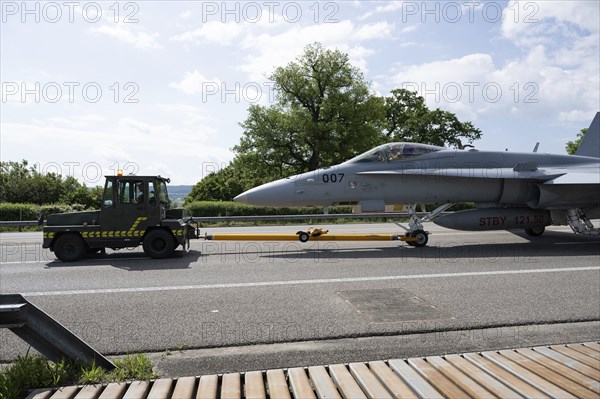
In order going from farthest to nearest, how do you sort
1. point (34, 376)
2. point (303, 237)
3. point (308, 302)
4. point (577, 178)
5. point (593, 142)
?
point (593, 142), point (577, 178), point (303, 237), point (308, 302), point (34, 376)

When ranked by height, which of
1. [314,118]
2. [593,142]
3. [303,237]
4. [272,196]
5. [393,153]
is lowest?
[303,237]

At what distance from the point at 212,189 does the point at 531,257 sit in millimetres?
58501

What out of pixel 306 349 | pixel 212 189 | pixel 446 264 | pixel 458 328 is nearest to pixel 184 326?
pixel 306 349

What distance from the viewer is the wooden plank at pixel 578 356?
3.79 m

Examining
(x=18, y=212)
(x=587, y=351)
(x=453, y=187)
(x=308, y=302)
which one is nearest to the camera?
(x=587, y=351)

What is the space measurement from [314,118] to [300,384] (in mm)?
37575

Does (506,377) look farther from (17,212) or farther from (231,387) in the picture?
(17,212)

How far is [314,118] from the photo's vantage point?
131 ft

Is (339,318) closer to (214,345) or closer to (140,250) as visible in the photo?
(214,345)

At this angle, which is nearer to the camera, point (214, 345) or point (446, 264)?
point (214, 345)

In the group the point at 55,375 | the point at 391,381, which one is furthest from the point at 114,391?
the point at 391,381

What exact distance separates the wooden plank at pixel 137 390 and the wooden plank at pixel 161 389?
6cm

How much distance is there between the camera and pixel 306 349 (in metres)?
4.78

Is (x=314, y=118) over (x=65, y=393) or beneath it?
over
